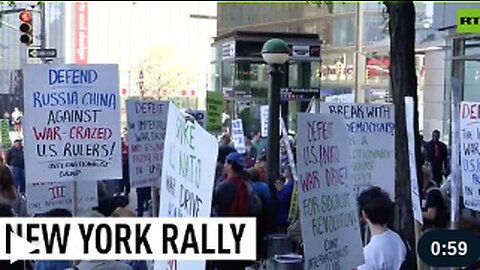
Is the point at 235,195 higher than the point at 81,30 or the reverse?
the reverse

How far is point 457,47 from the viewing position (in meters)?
17.8

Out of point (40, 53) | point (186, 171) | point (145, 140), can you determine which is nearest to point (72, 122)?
point (145, 140)

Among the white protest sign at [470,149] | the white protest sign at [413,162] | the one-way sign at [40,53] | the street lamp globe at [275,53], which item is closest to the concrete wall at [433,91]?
the one-way sign at [40,53]

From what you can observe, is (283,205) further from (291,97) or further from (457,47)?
(291,97)

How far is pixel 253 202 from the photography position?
29.9 ft

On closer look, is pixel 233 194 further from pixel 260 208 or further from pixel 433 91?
pixel 433 91

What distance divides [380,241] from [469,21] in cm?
1087

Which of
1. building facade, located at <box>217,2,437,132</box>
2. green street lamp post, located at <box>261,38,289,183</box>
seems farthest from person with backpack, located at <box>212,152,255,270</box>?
building facade, located at <box>217,2,437,132</box>

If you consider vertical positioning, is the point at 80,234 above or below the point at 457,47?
below

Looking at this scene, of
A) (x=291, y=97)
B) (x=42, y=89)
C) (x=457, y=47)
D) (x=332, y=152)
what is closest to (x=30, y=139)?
(x=42, y=89)

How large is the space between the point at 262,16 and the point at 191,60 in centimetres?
4442

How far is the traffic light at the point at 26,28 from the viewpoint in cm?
1733

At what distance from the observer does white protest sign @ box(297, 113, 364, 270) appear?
5324 millimetres
